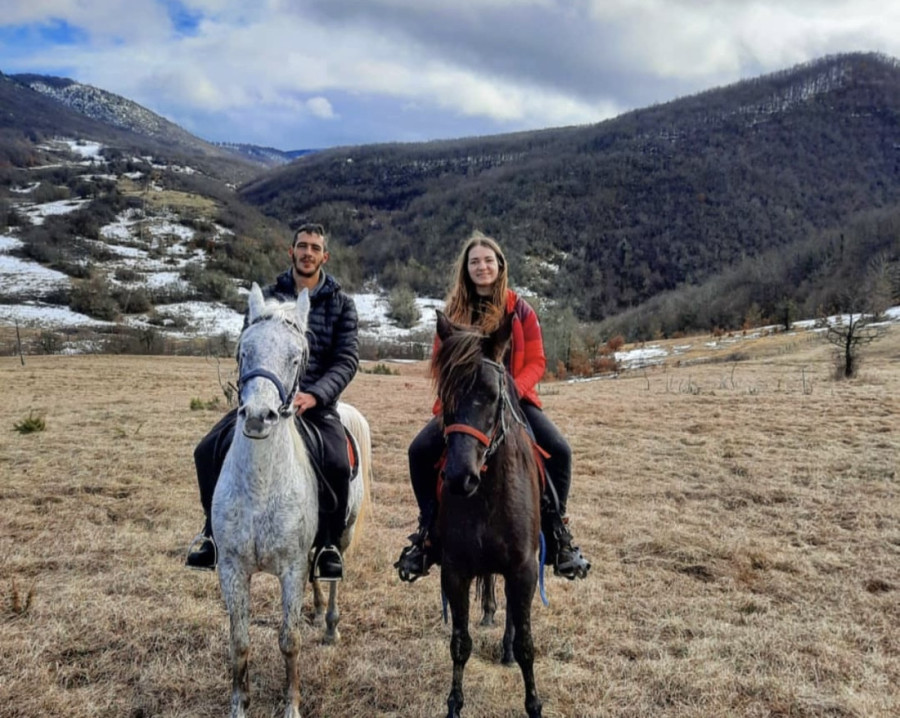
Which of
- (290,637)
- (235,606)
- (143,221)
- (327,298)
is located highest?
(143,221)

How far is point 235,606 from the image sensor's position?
133 inches

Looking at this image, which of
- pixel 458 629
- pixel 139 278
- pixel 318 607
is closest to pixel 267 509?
pixel 458 629

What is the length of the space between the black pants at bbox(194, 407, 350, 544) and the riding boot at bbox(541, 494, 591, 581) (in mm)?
1592

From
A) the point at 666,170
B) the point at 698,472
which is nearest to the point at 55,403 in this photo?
the point at 698,472

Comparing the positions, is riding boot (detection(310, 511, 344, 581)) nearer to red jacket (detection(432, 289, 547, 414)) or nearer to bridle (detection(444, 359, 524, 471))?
bridle (detection(444, 359, 524, 471))

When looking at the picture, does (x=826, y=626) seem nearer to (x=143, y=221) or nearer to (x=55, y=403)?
(x=55, y=403)

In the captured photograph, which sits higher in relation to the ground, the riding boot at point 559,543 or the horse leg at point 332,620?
the riding boot at point 559,543

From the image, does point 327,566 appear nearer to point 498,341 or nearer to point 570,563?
point 570,563

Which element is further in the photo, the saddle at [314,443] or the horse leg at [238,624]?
the saddle at [314,443]

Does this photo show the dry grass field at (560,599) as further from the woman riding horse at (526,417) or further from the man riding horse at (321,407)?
the man riding horse at (321,407)

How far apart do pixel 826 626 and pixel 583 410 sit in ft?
41.9

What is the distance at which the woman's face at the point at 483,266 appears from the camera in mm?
4125

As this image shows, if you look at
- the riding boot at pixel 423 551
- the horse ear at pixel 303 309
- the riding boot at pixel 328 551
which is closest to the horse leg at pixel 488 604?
the riding boot at pixel 423 551

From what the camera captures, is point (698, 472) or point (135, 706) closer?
point (135, 706)
